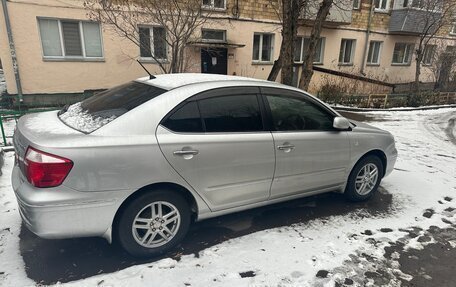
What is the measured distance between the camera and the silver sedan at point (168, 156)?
7.62 feet

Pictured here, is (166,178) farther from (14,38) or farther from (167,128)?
(14,38)

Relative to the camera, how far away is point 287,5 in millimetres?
6848

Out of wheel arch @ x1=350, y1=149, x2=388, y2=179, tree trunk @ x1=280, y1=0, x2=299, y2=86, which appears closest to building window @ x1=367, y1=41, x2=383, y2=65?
tree trunk @ x1=280, y1=0, x2=299, y2=86

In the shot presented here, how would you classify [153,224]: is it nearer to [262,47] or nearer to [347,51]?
[262,47]

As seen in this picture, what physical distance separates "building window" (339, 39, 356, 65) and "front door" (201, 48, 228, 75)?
7210 mm

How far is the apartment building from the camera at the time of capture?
9664 millimetres

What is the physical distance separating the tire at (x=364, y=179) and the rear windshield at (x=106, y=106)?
8.67ft

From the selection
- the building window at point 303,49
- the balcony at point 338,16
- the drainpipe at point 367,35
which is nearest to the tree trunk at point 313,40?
the balcony at point 338,16

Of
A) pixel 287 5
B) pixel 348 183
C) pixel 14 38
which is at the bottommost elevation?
pixel 348 183

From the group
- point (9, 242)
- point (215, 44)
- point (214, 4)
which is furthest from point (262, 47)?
point (9, 242)

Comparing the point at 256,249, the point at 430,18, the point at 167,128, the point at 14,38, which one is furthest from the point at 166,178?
the point at 430,18

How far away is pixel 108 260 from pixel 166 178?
0.93 m

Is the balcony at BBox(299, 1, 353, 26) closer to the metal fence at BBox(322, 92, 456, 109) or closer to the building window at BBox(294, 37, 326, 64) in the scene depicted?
the building window at BBox(294, 37, 326, 64)

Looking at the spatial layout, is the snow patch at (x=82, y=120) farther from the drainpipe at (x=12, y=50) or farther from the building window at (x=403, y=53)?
the building window at (x=403, y=53)
